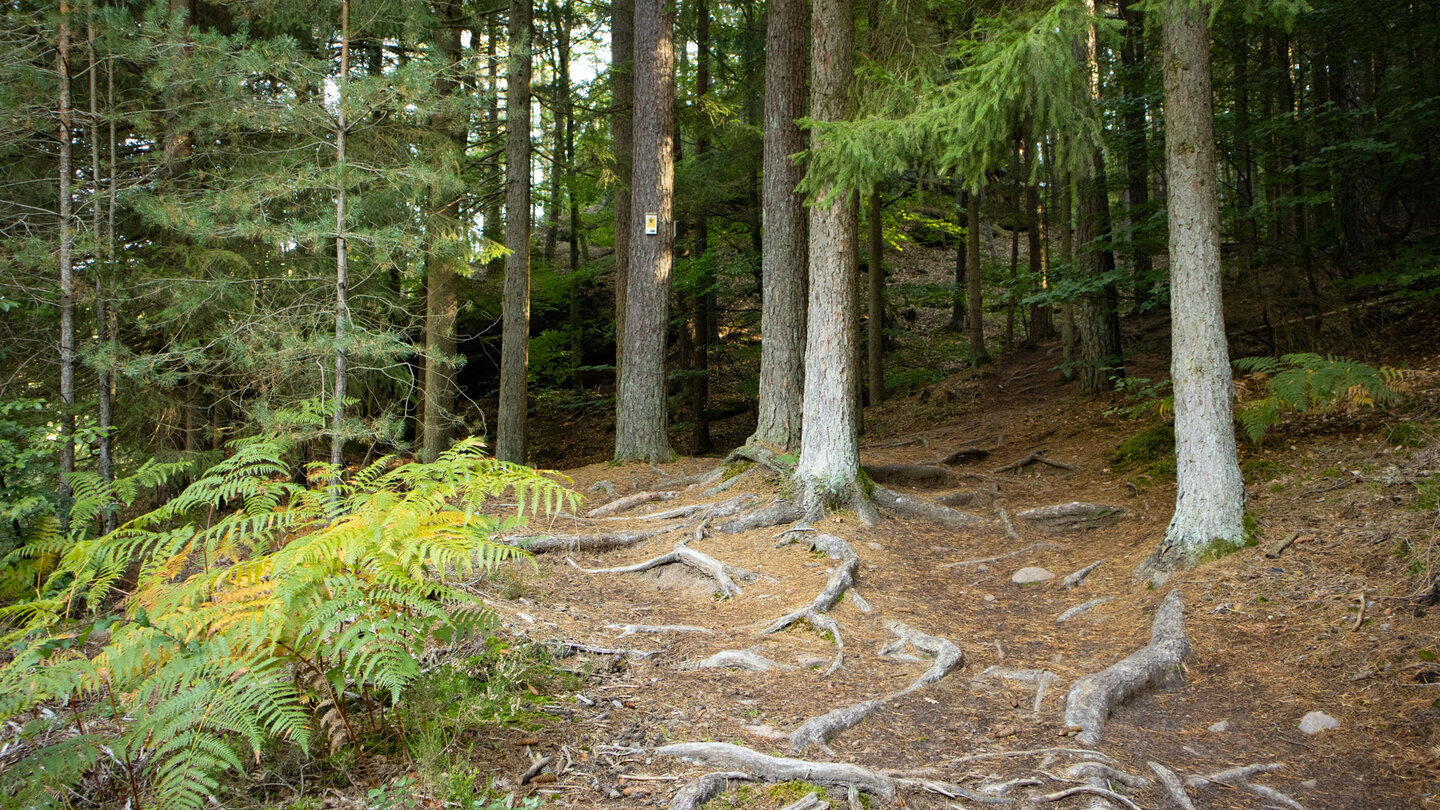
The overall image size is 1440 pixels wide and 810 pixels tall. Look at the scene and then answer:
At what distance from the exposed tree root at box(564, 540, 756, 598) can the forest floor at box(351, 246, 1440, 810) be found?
8 cm

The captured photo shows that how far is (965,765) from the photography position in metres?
3.74

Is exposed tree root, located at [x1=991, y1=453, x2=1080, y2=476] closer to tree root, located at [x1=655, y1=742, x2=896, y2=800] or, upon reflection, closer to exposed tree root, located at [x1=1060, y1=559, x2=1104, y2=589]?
exposed tree root, located at [x1=1060, y1=559, x2=1104, y2=589]

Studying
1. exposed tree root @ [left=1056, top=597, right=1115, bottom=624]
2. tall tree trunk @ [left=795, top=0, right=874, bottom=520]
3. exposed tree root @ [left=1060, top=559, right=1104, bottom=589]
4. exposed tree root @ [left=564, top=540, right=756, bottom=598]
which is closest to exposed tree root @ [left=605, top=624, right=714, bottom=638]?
exposed tree root @ [left=564, top=540, right=756, bottom=598]

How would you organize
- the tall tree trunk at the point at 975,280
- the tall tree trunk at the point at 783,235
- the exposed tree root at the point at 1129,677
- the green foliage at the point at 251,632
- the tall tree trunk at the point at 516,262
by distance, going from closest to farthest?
the green foliage at the point at 251,632 < the exposed tree root at the point at 1129,677 < the tall tree trunk at the point at 783,235 < the tall tree trunk at the point at 516,262 < the tall tree trunk at the point at 975,280

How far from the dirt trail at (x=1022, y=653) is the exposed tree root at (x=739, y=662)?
2.5 inches

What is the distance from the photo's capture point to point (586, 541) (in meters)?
7.54

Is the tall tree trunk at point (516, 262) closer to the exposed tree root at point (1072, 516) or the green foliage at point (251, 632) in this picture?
the exposed tree root at point (1072, 516)

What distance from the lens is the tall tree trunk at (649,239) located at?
10734 mm

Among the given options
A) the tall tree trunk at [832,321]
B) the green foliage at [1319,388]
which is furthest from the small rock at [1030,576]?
the green foliage at [1319,388]

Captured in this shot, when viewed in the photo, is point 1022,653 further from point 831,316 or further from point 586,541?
point 586,541

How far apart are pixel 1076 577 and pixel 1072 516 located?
168 centimetres

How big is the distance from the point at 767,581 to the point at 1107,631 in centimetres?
251

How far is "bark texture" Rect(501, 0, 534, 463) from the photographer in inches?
436

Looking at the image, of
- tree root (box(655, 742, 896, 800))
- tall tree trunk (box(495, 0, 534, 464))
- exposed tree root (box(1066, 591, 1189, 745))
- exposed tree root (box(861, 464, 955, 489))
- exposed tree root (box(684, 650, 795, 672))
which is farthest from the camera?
tall tree trunk (box(495, 0, 534, 464))
